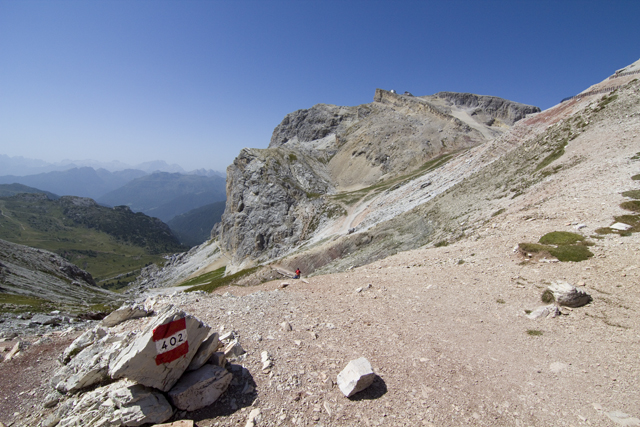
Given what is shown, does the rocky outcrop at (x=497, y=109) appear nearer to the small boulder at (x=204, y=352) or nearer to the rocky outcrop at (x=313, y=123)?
the rocky outcrop at (x=313, y=123)

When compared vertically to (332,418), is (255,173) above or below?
above

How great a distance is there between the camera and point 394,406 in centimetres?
862

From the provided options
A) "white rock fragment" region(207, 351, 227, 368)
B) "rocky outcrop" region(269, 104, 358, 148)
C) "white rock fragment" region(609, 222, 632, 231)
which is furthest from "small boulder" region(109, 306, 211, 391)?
"rocky outcrop" region(269, 104, 358, 148)

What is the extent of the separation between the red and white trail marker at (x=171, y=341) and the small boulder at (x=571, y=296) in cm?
1615

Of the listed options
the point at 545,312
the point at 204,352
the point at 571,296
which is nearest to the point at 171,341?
the point at 204,352

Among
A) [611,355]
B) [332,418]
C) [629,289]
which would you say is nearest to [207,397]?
[332,418]

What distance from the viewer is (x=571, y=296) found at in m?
12.9

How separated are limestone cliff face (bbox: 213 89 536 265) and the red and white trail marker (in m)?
72.6

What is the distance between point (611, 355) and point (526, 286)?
538 centimetres

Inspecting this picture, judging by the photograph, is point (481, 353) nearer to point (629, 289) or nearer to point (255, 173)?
point (629, 289)

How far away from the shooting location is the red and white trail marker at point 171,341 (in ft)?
26.6

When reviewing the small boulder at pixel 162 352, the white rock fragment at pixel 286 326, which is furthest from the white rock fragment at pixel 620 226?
the small boulder at pixel 162 352

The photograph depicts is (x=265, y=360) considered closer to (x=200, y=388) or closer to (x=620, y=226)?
(x=200, y=388)

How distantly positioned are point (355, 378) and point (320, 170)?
122367 millimetres
